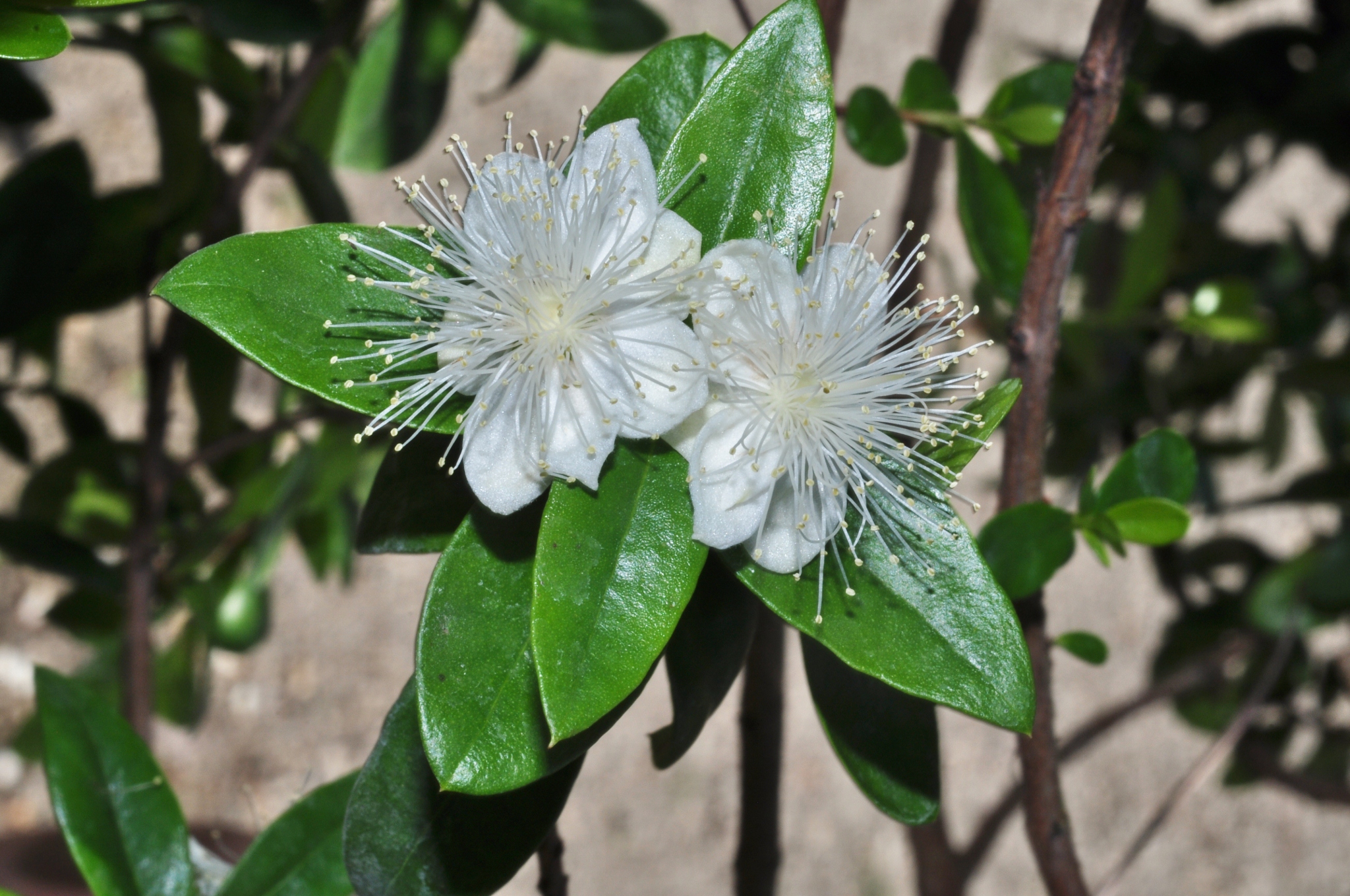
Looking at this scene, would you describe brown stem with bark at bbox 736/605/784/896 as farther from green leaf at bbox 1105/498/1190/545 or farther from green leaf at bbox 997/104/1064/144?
green leaf at bbox 997/104/1064/144

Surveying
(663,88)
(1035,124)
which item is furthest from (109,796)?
(1035,124)

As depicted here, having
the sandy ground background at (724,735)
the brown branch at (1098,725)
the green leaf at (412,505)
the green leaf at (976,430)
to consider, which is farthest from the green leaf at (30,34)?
the sandy ground background at (724,735)

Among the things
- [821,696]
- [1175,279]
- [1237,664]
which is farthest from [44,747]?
Answer: [1237,664]

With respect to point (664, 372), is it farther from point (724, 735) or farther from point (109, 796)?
point (724, 735)

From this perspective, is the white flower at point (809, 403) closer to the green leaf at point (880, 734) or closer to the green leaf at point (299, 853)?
the green leaf at point (880, 734)

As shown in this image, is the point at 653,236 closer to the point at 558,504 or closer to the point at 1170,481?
the point at 558,504

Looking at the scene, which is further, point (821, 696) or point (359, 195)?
point (359, 195)
